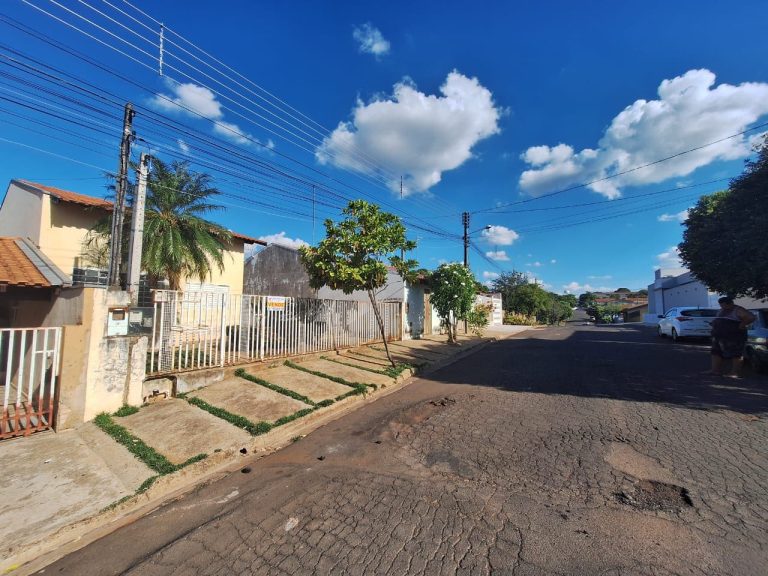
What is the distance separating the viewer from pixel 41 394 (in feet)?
17.1

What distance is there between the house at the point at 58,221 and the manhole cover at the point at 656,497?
510 inches

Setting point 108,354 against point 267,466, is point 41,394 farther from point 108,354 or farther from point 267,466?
point 267,466

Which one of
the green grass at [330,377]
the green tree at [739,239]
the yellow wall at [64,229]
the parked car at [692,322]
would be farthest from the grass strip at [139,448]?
the parked car at [692,322]

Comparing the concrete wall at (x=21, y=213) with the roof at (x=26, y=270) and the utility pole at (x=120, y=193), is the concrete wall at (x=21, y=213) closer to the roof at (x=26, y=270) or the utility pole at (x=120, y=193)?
the roof at (x=26, y=270)

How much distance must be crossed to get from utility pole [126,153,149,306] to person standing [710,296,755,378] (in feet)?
37.2

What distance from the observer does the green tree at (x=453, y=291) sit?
15.1 metres

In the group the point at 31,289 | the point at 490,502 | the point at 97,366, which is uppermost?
the point at 31,289

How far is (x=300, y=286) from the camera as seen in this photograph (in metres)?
19.6

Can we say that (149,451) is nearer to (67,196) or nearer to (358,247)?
(358,247)

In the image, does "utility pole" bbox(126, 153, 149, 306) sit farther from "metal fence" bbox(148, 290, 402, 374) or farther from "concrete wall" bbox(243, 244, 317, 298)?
"concrete wall" bbox(243, 244, 317, 298)

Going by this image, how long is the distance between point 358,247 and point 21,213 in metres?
11.9

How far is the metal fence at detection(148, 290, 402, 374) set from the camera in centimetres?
684

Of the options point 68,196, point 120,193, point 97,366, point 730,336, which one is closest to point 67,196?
point 68,196

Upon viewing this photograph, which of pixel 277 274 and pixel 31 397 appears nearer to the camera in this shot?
pixel 31 397
